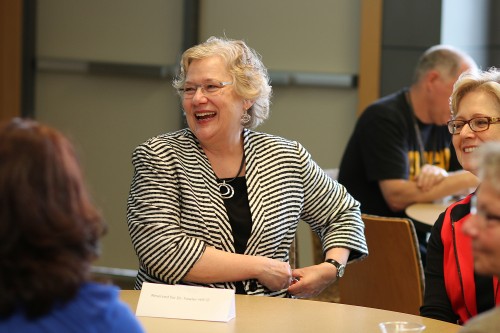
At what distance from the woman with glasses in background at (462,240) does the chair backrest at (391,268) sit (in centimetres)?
60

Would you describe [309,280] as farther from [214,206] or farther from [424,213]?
[424,213]

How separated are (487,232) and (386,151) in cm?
295

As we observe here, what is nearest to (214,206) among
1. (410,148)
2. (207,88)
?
(207,88)

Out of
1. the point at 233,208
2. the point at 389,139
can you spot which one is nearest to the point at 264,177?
the point at 233,208

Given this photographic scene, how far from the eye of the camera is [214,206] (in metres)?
3.02

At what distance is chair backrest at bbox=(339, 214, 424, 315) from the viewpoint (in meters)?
3.46

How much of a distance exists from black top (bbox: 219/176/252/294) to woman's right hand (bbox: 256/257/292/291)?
0.13 metres

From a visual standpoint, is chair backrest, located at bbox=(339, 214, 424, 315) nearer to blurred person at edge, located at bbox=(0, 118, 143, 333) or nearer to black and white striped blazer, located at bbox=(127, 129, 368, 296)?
black and white striped blazer, located at bbox=(127, 129, 368, 296)

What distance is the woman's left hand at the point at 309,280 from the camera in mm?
3023

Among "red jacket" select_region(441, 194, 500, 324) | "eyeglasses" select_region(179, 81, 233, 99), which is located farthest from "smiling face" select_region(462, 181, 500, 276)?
"eyeglasses" select_region(179, 81, 233, 99)

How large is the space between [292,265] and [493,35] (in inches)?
125

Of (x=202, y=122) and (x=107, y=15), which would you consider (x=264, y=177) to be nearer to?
(x=202, y=122)

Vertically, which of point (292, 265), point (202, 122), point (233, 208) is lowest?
point (292, 265)

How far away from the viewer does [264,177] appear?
3166mm
